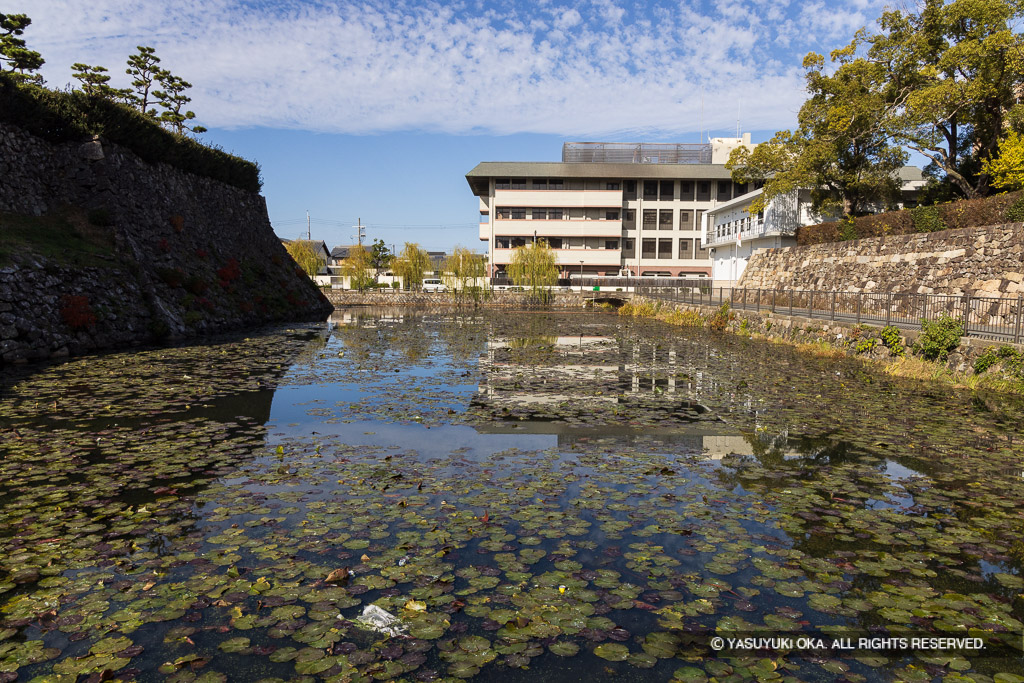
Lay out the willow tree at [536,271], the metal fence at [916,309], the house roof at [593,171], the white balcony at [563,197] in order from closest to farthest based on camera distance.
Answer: the metal fence at [916,309] < the willow tree at [536,271] < the house roof at [593,171] < the white balcony at [563,197]

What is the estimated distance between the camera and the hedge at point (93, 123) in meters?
21.9

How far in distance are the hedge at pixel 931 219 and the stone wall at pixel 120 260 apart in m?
30.8

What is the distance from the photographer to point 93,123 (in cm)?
2469

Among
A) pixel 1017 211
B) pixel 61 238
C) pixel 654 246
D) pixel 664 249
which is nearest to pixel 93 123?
pixel 61 238

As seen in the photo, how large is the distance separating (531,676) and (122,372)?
1369cm

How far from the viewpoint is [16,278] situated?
52.7 ft

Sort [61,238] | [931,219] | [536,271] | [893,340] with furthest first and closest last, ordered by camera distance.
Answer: [536,271] < [931,219] < [61,238] < [893,340]

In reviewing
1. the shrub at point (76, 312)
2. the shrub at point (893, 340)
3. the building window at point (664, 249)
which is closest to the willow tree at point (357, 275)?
the building window at point (664, 249)

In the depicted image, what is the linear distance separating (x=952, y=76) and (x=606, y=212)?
43.2 metres

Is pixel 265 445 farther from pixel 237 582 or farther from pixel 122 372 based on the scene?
pixel 122 372

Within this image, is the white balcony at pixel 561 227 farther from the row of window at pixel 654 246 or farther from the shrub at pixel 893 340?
the shrub at pixel 893 340

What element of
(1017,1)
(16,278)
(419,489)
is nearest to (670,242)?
(1017,1)

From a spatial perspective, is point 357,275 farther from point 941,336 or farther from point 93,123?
point 941,336

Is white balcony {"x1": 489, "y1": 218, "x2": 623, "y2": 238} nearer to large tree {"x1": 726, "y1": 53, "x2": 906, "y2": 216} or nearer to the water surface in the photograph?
large tree {"x1": 726, "y1": 53, "x2": 906, "y2": 216}
